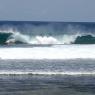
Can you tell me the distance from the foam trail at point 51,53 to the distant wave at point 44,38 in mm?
10311

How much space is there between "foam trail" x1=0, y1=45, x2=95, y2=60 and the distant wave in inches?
406

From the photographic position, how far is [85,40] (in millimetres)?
41094

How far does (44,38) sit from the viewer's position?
136ft

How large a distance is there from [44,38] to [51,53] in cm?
1339

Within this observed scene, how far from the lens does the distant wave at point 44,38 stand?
40594mm

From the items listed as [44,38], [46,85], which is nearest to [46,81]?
[46,85]

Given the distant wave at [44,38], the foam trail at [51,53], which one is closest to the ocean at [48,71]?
the foam trail at [51,53]

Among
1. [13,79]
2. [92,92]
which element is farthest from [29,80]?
[92,92]

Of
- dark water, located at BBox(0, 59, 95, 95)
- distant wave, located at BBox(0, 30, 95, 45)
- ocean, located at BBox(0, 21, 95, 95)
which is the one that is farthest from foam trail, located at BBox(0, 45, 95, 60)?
distant wave, located at BBox(0, 30, 95, 45)

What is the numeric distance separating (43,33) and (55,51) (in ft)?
46.3

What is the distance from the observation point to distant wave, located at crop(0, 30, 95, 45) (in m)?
40.6

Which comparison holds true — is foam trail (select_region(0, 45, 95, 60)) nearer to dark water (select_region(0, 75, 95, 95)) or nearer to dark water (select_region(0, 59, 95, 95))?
dark water (select_region(0, 59, 95, 95))

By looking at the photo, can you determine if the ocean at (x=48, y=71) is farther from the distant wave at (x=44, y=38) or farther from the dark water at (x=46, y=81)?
the distant wave at (x=44, y=38)

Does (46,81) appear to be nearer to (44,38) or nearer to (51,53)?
(51,53)
